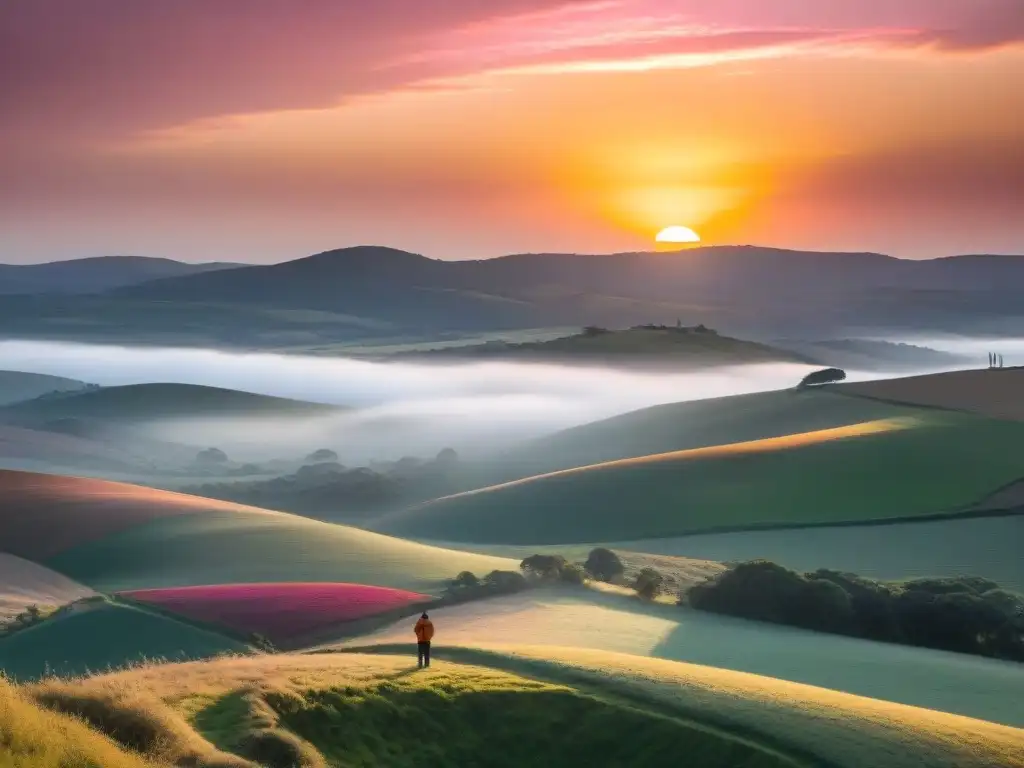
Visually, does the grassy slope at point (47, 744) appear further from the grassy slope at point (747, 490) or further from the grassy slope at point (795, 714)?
the grassy slope at point (747, 490)

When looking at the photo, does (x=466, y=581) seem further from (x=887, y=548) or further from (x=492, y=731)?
(x=492, y=731)

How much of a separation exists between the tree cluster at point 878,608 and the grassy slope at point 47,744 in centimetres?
3984

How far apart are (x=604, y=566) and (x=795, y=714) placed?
128 feet

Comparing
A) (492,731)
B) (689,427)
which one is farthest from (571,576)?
(689,427)

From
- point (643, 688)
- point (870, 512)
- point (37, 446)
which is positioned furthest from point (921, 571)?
point (37, 446)

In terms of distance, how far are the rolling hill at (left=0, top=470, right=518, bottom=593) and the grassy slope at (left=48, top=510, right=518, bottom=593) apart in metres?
→ 0.06

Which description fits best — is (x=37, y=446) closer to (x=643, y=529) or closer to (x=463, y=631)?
(x=643, y=529)

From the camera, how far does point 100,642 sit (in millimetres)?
50656

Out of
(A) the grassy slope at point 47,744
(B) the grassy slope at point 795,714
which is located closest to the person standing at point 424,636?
(B) the grassy slope at point 795,714

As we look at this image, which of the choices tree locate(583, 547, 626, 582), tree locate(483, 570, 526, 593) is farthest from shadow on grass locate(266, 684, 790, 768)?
tree locate(583, 547, 626, 582)

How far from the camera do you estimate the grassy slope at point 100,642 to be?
157 ft

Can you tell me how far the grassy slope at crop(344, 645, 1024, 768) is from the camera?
3169 cm

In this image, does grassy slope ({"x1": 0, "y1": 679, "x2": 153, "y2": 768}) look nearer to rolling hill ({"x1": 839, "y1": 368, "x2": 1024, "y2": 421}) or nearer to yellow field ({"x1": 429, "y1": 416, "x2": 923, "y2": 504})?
yellow field ({"x1": 429, "y1": 416, "x2": 923, "y2": 504})

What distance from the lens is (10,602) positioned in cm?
6469
